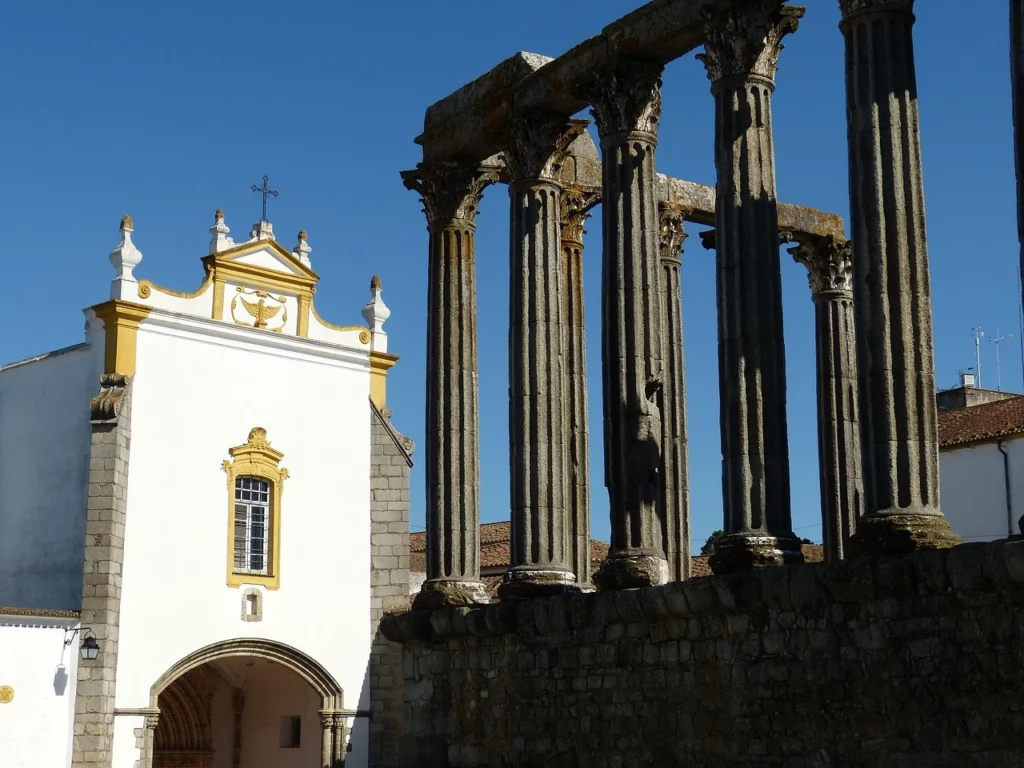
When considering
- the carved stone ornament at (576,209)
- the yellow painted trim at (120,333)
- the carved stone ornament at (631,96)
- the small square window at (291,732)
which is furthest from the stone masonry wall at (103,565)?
the carved stone ornament at (631,96)

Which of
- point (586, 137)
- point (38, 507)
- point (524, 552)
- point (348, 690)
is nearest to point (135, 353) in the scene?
point (38, 507)

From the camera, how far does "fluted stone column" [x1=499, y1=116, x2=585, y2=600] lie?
17016 millimetres

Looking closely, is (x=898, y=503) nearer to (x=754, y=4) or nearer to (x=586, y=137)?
(x=754, y=4)

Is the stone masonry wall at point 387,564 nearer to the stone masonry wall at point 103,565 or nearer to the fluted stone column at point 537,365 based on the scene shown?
the stone masonry wall at point 103,565

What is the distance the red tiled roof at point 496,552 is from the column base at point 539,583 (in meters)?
12.7

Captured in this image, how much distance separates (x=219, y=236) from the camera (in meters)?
30.1

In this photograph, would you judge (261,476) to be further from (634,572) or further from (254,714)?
(634,572)

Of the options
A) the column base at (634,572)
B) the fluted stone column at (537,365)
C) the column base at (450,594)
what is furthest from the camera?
the column base at (450,594)

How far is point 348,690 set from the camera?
3023cm

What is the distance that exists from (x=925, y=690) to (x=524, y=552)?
5.81 meters

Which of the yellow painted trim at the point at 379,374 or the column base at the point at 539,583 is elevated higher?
the yellow painted trim at the point at 379,374

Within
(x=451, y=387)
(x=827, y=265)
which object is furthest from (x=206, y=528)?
(x=827, y=265)

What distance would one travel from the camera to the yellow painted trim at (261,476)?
29312 millimetres

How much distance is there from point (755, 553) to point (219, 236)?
18216 mm
